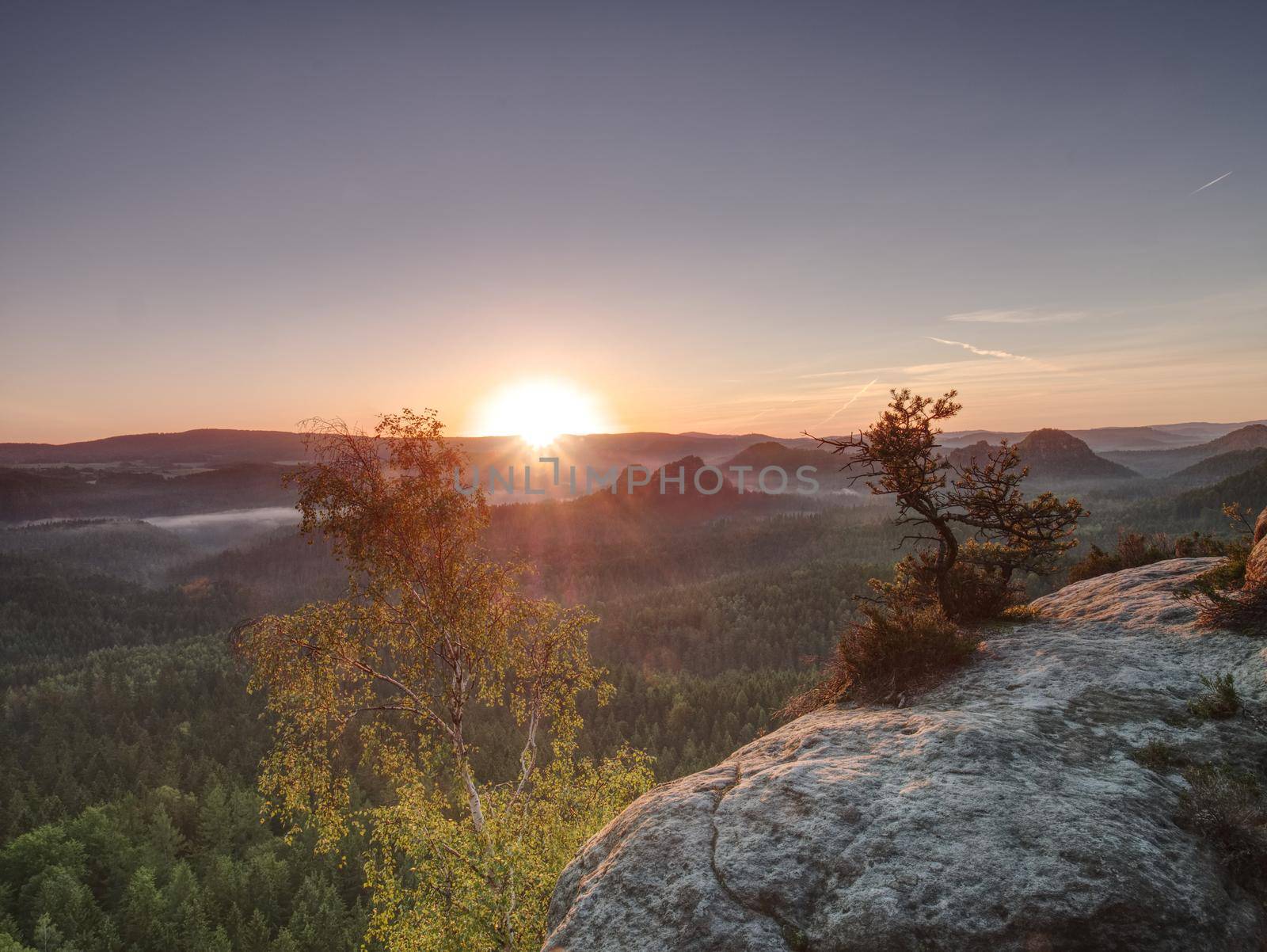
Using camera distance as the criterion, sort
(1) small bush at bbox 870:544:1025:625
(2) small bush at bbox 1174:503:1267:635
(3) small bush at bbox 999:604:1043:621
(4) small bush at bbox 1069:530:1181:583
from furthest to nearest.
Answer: (4) small bush at bbox 1069:530:1181:583
(1) small bush at bbox 870:544:1025:625
(3) small bush at bbox 999:604:1043:621
(2) small bush at bbox 1174:503:1267:635

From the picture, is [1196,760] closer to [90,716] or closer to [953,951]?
[953,951]

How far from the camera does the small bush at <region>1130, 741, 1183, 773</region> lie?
9.80 metres

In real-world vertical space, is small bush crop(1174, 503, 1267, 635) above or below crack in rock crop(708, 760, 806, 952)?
above

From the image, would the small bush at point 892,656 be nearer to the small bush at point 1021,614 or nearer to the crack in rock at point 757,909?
the small bush at point 1021,614

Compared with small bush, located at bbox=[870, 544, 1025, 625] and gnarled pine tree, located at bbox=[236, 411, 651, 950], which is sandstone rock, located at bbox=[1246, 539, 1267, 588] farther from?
gnarled pine tree, located at bbox=[236, 411, 651, 950]

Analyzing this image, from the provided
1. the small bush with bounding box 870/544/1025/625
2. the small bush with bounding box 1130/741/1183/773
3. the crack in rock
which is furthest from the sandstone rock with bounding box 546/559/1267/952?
the small bush with bounding box 870/544/1025/625

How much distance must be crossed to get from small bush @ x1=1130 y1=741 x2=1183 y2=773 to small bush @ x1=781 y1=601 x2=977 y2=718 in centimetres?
449

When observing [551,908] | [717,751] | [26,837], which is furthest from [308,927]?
[551,908]

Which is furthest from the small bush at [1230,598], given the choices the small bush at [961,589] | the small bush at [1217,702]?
the small bush at [961,589]

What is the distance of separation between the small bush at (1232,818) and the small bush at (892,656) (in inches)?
219

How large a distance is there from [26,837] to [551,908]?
120m

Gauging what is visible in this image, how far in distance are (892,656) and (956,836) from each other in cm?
717

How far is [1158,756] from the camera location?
9930mm

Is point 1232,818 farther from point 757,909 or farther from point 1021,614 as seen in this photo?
point 1021,614
